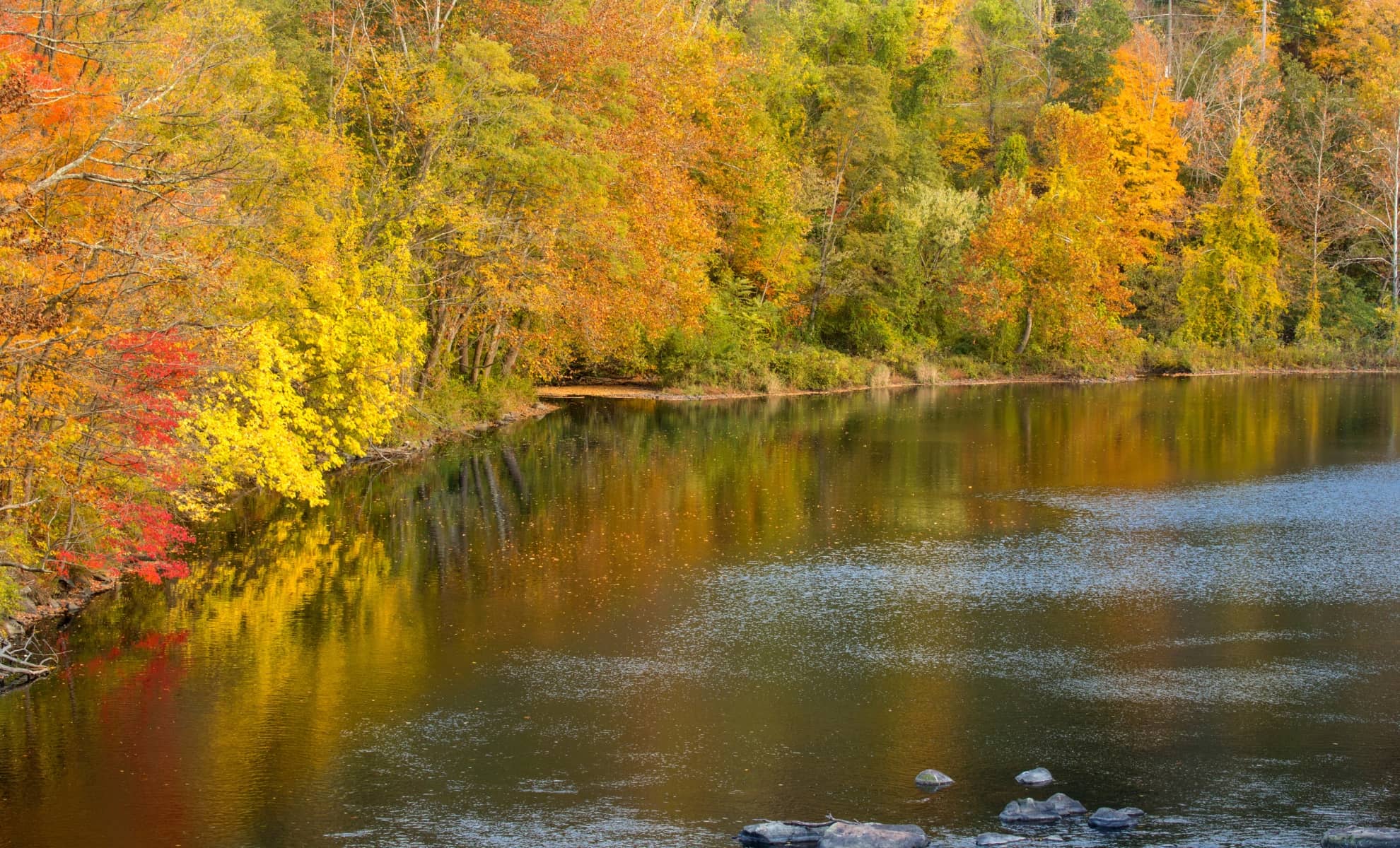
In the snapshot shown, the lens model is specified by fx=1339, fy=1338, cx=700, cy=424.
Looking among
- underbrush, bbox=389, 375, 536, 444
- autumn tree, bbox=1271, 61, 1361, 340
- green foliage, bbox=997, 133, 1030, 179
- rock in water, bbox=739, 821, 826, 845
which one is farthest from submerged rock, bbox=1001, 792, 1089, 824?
autumn tree, bbox=1271, 61, 1361, 340

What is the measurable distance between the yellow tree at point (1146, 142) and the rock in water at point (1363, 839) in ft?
173

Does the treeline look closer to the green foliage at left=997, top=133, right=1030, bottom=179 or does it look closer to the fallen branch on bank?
the green foliage at left=997, top=133, right=1030, bottom=179

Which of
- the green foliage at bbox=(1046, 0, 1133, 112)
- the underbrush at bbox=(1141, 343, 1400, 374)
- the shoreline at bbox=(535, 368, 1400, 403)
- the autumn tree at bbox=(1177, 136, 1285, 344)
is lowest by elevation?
the shoreline at bbox=(535, 368, 1400, 403)

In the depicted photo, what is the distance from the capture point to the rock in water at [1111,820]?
11.6 meters

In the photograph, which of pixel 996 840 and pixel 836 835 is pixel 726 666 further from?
pixel 996 840

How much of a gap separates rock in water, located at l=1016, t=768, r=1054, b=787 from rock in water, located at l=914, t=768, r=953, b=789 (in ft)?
2.16

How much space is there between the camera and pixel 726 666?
16.6m

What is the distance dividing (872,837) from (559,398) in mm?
38919

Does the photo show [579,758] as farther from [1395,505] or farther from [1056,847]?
[1395,505]

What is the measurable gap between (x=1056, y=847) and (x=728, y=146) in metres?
42.0

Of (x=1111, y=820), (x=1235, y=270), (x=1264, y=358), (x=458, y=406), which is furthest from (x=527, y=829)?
(x=1264, y=358)

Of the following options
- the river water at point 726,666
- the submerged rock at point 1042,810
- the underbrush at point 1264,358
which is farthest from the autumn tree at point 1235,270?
the submerged rock at point 1042,810

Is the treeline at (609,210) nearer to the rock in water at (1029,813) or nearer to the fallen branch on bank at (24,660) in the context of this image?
the fallen branch on bank at (24,660)

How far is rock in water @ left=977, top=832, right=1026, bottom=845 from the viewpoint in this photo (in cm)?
1127
